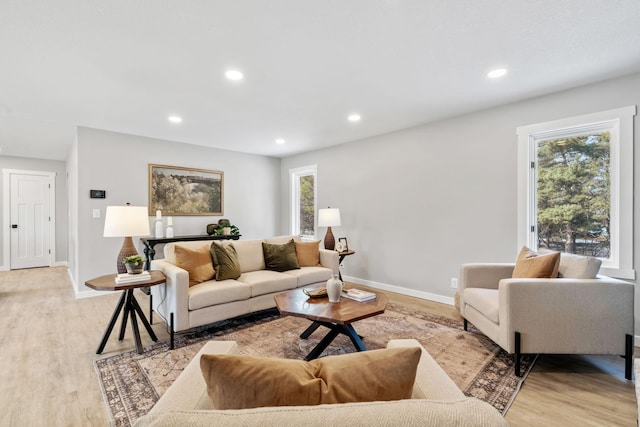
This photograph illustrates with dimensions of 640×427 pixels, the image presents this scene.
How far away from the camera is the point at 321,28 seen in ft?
6.49

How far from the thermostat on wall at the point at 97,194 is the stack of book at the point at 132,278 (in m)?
2.26

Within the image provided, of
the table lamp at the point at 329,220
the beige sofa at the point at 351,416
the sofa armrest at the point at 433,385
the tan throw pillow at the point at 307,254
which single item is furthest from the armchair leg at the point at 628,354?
the table lamp at the point at 329,220

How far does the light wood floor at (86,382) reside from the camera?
1.71 meters

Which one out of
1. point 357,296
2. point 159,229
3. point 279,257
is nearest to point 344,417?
point 357,296

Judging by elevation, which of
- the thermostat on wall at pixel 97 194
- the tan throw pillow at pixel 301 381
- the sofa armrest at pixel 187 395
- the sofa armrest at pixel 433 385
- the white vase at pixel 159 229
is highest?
the thermostat on wall at pixel 97 194

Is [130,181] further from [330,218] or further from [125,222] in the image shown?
[330,218]

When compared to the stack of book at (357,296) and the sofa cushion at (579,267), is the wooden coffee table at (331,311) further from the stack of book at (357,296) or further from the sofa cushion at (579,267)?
the sofa cushion at (579,267)

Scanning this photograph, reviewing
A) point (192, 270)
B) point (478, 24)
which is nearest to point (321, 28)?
point (478, 24)

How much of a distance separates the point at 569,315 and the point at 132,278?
11.2 feet

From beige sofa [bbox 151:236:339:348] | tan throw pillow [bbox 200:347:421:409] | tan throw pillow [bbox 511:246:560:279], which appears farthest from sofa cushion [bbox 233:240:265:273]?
tan throw pillow [bbox 200:347:421:409]

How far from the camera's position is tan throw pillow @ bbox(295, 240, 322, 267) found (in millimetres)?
3936

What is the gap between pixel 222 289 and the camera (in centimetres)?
289

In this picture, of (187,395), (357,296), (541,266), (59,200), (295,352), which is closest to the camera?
(187,395)

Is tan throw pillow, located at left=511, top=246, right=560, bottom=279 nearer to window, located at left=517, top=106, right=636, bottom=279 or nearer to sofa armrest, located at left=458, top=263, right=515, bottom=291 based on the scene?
sofa armrest, located at left=458, top=263, right=515, bottom=291
